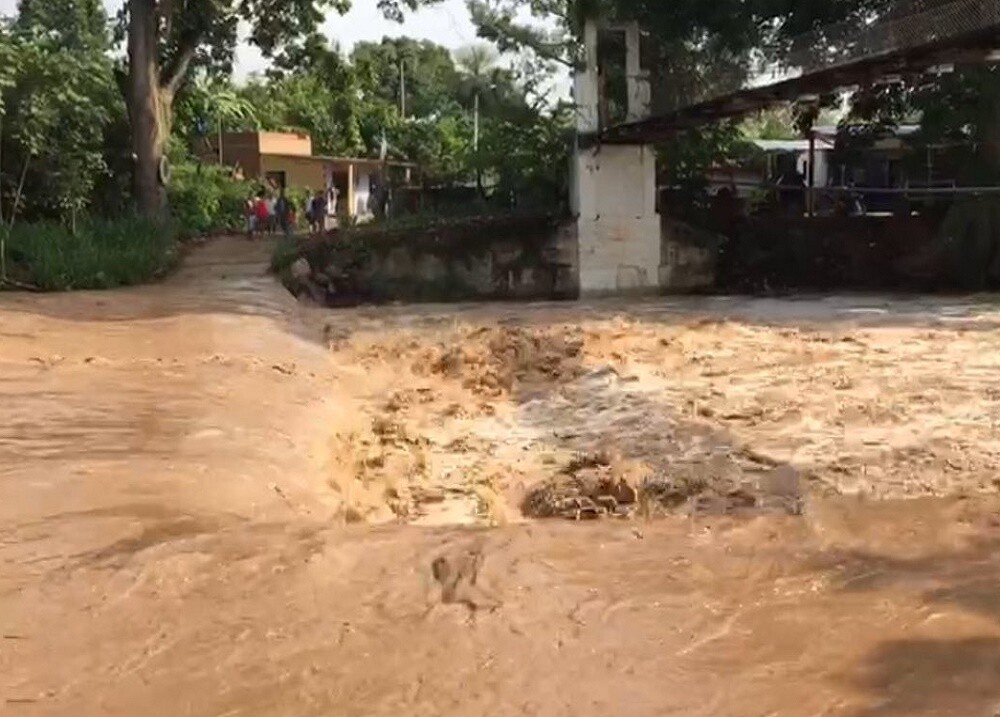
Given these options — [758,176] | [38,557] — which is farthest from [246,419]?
[758,176]

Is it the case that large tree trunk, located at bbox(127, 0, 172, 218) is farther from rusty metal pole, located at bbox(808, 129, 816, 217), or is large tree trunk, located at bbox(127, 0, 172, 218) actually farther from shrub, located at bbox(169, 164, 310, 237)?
rusty metal pole, located at bbox(808, 129, 816, 217)

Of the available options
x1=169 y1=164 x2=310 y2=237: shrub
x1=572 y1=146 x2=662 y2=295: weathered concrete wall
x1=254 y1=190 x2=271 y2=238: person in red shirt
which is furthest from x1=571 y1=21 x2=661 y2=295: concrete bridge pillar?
x1=169 y1=164 x2=310 y2=237: shrub

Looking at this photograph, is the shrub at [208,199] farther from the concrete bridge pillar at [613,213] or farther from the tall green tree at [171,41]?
the concrete bridge pillar at [613,213]

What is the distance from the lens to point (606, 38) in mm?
25062

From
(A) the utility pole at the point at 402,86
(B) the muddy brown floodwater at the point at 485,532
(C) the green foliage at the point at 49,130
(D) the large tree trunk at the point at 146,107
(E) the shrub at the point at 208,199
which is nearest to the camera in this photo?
(B) the muddy brown floodwater at the point at 485,532

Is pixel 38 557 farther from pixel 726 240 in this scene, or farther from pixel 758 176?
pixel 758 176

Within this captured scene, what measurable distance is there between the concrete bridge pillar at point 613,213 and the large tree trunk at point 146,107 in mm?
9068

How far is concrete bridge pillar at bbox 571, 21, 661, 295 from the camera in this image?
25.0m

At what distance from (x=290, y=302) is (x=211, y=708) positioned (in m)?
16.6

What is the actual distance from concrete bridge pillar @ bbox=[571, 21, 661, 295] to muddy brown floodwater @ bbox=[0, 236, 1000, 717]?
8.81m

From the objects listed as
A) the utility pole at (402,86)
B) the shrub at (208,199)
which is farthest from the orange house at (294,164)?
the utility pole at (402,86)

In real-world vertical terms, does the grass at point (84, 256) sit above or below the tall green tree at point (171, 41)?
below

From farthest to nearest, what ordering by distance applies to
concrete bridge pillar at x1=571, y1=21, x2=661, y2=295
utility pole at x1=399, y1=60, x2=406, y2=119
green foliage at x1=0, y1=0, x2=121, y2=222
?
utility pole at x1=399, y1=60, x2=406, y2=119 → concrete bridge pillar at x1=571, y1=21, x2=661, y2=295 → green foliage at x1=0, y1=0, x2=121, y2=222

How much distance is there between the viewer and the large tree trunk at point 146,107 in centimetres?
2636
